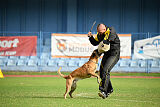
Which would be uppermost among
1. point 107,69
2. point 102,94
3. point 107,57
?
point 107,57

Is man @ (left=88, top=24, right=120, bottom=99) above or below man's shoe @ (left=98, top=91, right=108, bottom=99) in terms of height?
above

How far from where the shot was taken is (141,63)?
17938mm

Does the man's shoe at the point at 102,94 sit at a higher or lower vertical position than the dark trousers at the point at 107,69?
lower

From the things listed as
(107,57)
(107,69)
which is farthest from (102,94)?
(107,57)

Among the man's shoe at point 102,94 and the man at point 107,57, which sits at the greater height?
the man at point 107,57

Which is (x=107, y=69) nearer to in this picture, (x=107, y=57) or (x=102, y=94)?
(x=107, y=57)

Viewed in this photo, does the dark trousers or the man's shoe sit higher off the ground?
the dark trousers

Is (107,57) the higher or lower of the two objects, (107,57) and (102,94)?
the higher

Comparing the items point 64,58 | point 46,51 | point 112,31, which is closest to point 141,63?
point 64,58

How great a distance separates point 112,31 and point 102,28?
9.7 inches

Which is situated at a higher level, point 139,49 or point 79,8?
point 79,8

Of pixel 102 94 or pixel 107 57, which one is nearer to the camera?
pixel 102 94

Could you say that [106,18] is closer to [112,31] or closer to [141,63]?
[141,63]

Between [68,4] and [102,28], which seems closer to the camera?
[102,28]
